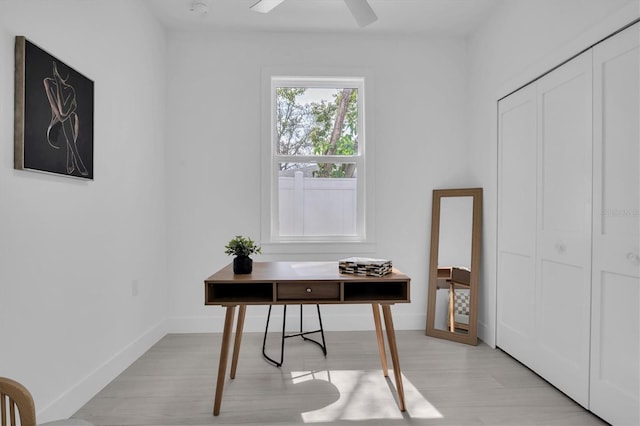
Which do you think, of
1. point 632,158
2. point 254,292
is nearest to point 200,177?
point 254,292

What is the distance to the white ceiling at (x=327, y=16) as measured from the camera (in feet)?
10.1

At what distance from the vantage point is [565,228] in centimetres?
232

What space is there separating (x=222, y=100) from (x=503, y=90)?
8.06ft

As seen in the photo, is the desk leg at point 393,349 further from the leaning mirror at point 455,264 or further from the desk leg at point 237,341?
the leaning mirror at point 455,264

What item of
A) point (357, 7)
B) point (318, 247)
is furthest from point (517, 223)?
point (357, 7)

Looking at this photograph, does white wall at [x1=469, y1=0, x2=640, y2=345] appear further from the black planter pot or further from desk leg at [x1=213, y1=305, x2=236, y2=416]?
desk leg at [x1=213, y1=305, x2=236, y2=416]

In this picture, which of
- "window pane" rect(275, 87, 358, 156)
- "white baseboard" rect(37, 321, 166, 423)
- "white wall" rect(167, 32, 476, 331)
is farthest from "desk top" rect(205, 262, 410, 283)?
"window pane" rect(275, 87, 358, 156)

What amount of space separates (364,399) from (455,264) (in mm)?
1677

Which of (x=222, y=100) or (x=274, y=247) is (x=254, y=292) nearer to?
(x=274, y=247)

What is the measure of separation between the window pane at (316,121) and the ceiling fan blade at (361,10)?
1383 millimetres

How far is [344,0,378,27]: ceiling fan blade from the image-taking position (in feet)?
7.03

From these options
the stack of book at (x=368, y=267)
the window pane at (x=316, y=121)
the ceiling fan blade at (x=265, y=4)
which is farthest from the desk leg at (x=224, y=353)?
the window pane at (x=316, y=121)

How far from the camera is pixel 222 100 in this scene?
11.7ft

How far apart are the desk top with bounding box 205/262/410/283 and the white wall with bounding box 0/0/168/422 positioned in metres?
0.80
